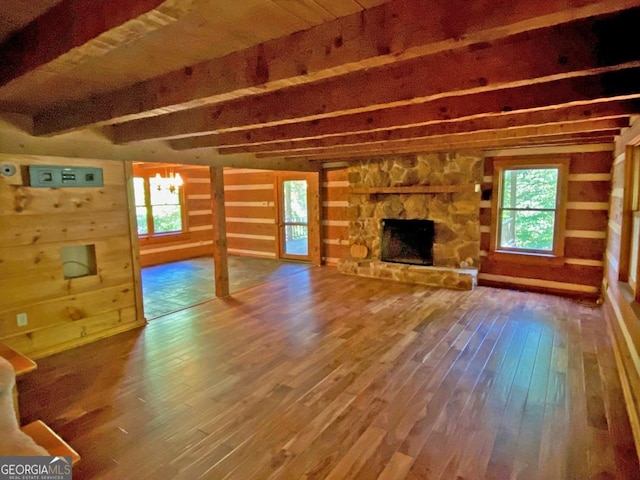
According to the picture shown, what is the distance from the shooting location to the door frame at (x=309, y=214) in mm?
7504

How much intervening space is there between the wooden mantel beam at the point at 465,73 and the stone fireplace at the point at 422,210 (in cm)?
383

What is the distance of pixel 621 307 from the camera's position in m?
3.33

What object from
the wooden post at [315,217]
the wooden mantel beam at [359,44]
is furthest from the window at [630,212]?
the wooden post at [315,217]

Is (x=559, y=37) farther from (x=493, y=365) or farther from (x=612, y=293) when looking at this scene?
(x=612, y=293)

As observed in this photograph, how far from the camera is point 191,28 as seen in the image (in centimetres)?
168

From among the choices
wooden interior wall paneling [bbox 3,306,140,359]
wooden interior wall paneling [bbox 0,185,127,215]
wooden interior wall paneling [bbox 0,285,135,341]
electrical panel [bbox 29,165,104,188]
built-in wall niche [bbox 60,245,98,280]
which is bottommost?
wooden interior wall paneling [bbox 3,306,140,359]

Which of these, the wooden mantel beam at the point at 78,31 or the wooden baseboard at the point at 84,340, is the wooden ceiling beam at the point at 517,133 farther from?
Result: the wooden mantel beam at the point at 78,31

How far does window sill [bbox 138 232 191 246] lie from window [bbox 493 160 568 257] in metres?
6.65

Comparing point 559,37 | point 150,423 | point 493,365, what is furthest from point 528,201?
point 150,423

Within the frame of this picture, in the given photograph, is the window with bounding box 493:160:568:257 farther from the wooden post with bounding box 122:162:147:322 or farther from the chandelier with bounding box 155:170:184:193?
the chandelier with bounding box 155:170:184:193

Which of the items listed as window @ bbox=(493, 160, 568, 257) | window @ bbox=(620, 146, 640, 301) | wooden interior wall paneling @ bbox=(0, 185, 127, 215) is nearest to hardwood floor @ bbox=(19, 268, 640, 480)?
window @ bbox=(620, 146, 640, 301)

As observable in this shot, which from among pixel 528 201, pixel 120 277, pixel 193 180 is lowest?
pixel 120 277

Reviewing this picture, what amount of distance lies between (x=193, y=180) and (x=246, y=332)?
5.84 m

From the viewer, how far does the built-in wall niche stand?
12.2 ft
